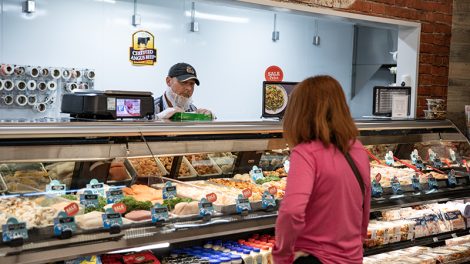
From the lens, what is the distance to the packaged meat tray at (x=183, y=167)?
418 cm

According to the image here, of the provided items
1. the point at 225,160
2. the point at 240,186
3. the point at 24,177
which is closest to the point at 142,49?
the point at 225,160

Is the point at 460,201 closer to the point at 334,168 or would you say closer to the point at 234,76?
the point at 334,168

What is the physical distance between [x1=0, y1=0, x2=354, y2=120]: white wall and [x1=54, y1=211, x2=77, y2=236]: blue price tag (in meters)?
4.81

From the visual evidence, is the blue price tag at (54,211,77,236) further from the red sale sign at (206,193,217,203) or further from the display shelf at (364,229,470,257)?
the display shelf at (364,229,470,257)

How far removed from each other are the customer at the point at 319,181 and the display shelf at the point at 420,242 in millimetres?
1955

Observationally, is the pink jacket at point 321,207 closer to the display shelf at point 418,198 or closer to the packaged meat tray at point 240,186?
the packaged meat tray at point 240,186


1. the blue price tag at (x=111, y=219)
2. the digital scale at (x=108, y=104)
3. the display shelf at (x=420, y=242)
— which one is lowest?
the display shelf at (x=420, y=242)

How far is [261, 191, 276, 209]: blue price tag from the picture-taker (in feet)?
13.3

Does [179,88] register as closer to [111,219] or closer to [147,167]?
[147,167]

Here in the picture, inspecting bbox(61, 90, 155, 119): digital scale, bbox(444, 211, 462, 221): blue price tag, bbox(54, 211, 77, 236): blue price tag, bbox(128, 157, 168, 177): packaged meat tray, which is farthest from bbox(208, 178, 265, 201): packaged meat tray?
bbox(444, 211, 462, 221): blue price tag

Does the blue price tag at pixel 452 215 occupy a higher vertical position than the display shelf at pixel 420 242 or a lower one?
higher

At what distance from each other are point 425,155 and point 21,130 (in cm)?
392

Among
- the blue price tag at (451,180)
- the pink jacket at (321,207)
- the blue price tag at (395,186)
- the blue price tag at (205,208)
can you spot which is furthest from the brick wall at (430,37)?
the pink jacket at (321,207)

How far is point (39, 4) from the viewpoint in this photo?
7645mm
